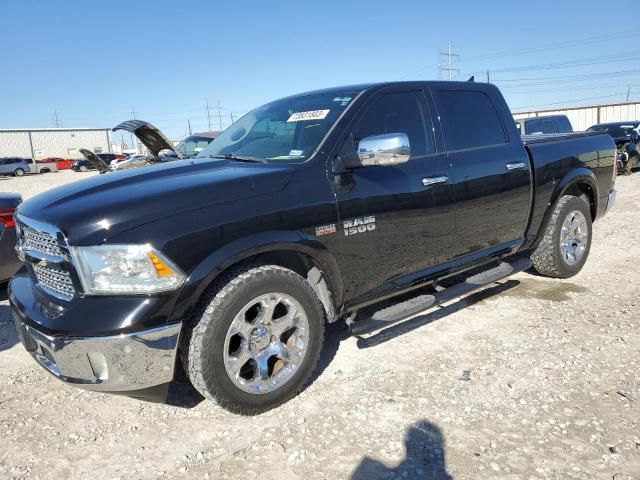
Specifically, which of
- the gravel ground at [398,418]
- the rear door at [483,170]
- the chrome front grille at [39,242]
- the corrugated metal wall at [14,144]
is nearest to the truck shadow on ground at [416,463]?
the gravel ground at [398,418]

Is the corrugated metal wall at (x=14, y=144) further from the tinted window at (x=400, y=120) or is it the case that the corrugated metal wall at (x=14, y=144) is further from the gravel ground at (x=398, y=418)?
the tinted window at (x=400, y=120)

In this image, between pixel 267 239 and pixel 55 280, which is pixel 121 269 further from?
pixel 267 239

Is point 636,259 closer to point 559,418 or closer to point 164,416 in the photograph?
point 559,418

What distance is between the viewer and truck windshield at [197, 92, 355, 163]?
3.28m

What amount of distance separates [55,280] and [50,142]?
6285cm

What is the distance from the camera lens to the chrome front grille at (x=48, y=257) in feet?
8.13

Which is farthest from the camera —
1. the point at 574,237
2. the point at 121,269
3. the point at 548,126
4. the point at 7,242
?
the point at 548,126

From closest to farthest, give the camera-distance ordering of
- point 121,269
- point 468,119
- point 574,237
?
1. point 121,269
2. point 468,119
3. point 574,237

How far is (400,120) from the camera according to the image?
3621 millimetres

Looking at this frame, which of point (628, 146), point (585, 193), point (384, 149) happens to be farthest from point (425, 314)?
point (628, 146)

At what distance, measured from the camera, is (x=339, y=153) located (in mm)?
3129

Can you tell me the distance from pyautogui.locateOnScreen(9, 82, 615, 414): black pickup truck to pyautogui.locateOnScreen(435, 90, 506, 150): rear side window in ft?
0.06

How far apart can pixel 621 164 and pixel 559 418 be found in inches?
597

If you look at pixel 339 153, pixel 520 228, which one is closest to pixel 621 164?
pixel 520 228
